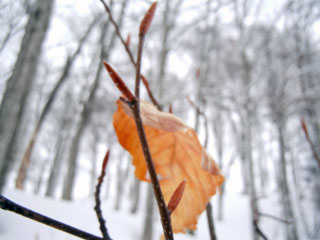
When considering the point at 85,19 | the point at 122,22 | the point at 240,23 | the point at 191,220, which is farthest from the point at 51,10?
the point at 85,19

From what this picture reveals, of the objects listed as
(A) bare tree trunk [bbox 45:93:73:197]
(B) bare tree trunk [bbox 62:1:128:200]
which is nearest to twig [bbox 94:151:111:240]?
(B) bare tree trunk [bbox 62:1:128:200]

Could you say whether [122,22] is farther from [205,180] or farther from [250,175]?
[205,180]

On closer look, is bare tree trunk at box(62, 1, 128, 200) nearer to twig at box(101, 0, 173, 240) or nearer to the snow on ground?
the snow on ground

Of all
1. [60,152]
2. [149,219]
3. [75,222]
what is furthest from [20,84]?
[60,152]

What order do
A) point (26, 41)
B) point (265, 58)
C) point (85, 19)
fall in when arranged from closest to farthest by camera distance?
point (26, 41) < point (265, 58) < point (85, 19)

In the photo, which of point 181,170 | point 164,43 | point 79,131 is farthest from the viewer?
point 79,131

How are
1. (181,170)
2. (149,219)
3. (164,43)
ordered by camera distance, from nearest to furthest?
(181,170)
(149,219)
(164,43)

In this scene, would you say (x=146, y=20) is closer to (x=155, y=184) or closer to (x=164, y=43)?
(x=155, y=184)
